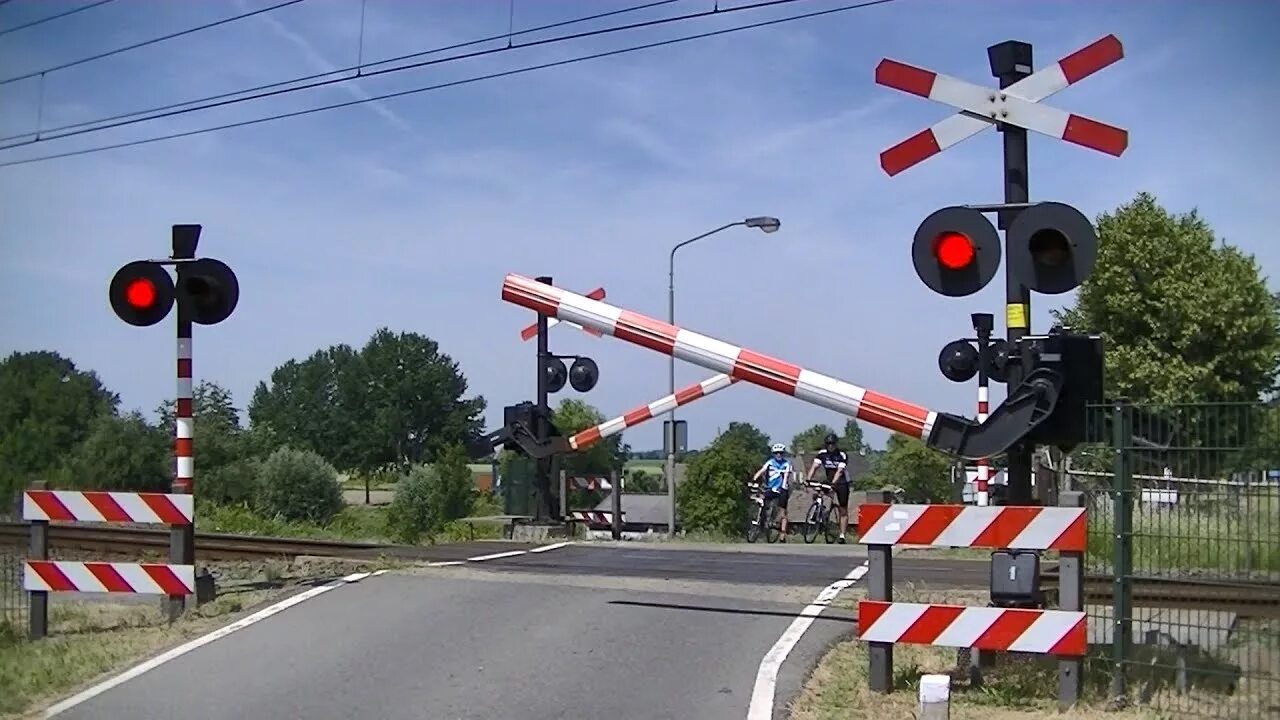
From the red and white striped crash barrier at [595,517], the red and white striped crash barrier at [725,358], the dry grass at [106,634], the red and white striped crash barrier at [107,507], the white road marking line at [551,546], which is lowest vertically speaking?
the dry grass at [106,634]

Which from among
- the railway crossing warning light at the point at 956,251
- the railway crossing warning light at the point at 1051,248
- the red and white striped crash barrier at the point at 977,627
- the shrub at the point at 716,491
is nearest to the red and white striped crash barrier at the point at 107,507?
the red and white striped crash barrier at the point at 977,627

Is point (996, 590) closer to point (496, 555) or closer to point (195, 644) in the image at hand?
point (195, 644)

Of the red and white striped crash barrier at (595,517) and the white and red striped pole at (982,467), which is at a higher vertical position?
the white and red striped pole at (982,467)

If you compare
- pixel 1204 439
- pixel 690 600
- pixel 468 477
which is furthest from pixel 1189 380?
pixel 1204 439

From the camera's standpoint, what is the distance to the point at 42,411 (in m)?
29.8

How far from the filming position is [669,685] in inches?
330

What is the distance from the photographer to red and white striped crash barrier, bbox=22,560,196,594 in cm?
1038

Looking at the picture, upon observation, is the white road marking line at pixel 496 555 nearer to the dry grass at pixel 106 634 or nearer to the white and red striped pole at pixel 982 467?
the dry grass at pixel 106 634

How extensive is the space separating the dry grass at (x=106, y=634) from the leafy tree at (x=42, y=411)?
11.3 metres

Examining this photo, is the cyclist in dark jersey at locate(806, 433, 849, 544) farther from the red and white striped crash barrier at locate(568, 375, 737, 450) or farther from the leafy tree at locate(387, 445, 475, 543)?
the leafy tree at locate(387, 445, 475, 543)

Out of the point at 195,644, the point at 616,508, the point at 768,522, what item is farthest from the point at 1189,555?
the point at 616,508

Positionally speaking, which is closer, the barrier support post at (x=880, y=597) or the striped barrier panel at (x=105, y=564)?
the barrier support post at (x=880, y=597)

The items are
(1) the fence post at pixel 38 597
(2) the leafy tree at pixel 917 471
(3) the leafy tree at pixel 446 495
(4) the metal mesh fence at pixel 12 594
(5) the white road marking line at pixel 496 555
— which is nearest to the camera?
(1) the fence post at pixel 38 597

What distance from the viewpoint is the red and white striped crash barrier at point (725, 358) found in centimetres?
952
